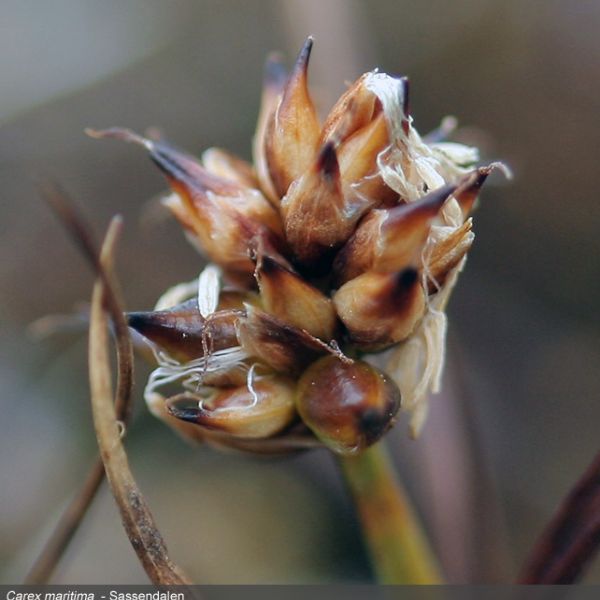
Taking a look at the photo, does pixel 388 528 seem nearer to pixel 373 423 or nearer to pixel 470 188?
pixel 373 423

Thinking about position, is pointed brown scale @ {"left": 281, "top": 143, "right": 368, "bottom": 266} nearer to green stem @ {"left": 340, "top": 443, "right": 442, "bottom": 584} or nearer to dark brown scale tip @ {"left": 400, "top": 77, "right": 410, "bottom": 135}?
dark brown scale tip @ {"left": 400, "top": 77, "right": 410, "bottom": 135}

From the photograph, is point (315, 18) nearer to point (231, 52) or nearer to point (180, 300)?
point (231, 52)

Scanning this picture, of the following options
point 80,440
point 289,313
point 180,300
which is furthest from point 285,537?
point 289,313

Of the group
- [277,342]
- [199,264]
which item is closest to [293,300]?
[277,342]

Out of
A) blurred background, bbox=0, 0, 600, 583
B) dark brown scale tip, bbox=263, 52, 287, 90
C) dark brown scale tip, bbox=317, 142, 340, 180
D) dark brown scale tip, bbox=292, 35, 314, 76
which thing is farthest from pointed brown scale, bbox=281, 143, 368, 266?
blurred background, bbox=0, 0, 600, 583

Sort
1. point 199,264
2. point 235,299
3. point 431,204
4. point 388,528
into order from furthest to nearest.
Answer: point 199,264 → point 388,528 → point 235,299 → point 431,204

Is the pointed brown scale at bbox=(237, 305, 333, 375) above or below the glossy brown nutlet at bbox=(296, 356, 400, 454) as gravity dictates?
above
